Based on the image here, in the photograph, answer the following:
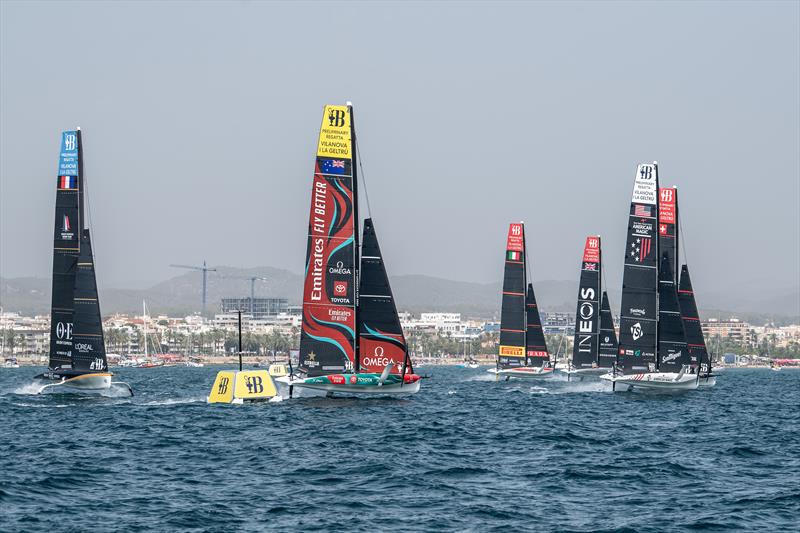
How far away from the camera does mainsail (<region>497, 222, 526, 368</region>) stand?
81625mm

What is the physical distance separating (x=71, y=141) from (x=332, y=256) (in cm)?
1382

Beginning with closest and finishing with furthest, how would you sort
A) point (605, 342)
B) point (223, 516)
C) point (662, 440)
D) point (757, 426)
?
point (223, 516), point (662, 440), point (757, 426), point (605, 342)

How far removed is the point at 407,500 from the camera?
78.9 ft

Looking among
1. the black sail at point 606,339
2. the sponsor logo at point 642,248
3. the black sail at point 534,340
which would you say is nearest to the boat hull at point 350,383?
the sponsor logo at point 642,248

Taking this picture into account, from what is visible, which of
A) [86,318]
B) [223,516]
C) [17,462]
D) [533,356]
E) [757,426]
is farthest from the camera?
[533,356]

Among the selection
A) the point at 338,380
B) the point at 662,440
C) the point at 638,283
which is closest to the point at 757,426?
the point at 662,440

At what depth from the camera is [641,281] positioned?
6059 centimetres

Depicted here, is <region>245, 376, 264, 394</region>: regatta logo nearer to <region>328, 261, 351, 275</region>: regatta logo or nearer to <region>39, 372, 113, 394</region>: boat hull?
<region>328, 261, 351, 275</region>: regatta logo

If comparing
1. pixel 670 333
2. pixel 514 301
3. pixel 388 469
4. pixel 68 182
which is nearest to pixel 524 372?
pixel 514 301

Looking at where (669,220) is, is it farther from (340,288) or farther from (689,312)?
(340,288)

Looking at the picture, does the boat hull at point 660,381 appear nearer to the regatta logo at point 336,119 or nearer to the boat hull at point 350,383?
the boat hull at point 350,383

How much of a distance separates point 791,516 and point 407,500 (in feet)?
23.7

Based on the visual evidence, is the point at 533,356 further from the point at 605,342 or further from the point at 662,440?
the point at 662,440

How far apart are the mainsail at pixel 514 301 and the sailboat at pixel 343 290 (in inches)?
1362
